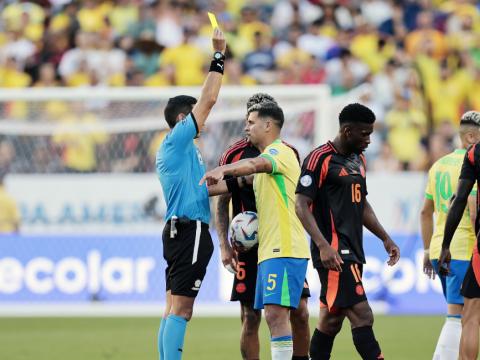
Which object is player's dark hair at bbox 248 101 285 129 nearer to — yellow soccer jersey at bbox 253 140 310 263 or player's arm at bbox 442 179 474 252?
yellow soccer jersey at bbox 253 140 310 263

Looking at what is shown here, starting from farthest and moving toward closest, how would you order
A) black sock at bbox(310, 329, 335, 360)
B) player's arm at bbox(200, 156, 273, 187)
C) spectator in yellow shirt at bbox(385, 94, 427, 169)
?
spectator in yellow shirt at bbox(385, 94, 427, 169) < black sock at bbox(310, 329, 335, 360) < player's arm at bbox(200, 156, 273, 187)

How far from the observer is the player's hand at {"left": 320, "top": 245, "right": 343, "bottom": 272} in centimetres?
809

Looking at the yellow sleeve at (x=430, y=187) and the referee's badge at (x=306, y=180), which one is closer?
the referee's badge at (x=306, y=180)

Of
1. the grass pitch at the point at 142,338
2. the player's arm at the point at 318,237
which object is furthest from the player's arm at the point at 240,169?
the grass pitch at the point at 142,338

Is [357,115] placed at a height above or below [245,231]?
above

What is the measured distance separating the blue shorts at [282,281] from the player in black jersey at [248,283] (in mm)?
609

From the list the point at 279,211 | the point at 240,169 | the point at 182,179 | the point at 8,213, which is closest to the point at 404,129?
the point at 8,213

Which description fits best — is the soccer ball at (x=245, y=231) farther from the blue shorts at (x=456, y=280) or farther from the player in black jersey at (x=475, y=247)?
the blue shorts at (x=456, y=280)

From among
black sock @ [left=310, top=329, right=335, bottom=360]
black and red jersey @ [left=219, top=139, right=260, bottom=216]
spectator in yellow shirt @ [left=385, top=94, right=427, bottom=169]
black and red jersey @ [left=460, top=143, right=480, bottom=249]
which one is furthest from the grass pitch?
spectator in yellow shirt @ [left=385, top=94, right=427, bottom=169]

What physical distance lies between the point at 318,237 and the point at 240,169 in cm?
77

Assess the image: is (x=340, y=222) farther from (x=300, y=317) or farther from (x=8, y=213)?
(x=8, y=213)

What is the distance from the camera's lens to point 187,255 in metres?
8.81

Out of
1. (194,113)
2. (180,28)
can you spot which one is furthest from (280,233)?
(180,28)

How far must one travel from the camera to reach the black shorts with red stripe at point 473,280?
8242 millimetres
